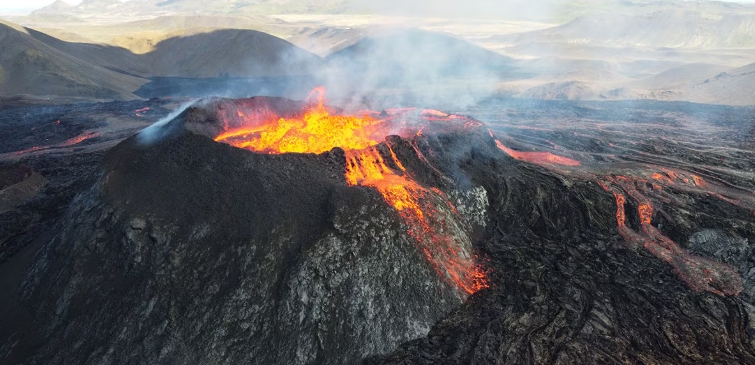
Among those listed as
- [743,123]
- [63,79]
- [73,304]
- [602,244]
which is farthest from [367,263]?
[63,79]

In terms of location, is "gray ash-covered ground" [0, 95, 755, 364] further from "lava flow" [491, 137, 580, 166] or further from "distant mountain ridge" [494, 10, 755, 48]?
"distant mountain ridge" [494, 10, 755, 48]

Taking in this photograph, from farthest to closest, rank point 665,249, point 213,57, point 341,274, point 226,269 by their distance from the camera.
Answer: point 213,57 < point 665,249 < point 341,274 < point 226,269

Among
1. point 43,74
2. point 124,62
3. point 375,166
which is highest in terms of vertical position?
point 375,166

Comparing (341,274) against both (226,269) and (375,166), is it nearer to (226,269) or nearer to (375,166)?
(226,269)

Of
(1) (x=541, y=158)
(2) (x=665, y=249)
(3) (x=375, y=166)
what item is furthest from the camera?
(1) (x=541, y=158)

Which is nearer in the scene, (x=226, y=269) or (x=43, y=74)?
(x=226, y=269)

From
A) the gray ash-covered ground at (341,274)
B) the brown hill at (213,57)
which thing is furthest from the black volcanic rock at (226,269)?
the brown hill at (213,57)

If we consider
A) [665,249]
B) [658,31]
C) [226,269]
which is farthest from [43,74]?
[658,31]

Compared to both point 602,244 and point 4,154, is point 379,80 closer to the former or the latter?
point 4,154
